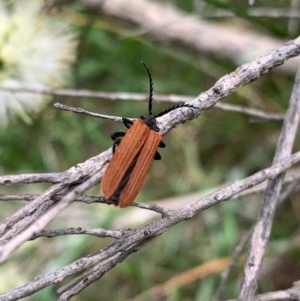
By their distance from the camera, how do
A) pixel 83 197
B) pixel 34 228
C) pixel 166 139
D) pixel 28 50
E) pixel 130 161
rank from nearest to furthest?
pixel 34 228 < pixel 83 197 < pixel 130 161 < pixel 28 50 < pixel 166 139

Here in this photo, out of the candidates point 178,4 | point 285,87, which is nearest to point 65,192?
point 285,87

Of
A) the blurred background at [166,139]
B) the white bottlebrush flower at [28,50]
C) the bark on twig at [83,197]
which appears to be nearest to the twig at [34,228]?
the bark on twig at [83,197]

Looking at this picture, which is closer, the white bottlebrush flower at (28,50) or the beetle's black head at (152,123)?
the beetle's black head at (152,123)

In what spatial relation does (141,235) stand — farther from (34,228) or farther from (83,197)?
(34,228)

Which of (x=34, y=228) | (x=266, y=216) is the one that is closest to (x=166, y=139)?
(x=266, y=216)

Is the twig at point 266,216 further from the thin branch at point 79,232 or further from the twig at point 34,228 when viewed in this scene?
the twig at point 34,228

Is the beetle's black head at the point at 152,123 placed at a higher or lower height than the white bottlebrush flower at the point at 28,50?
lower

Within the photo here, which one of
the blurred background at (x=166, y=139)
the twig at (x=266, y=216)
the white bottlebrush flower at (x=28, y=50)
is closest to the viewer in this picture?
the twig at (x=266, y=216)
